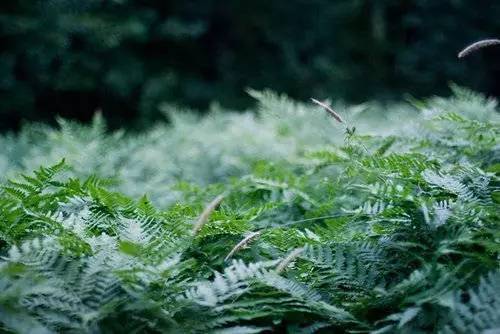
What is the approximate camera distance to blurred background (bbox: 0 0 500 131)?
555 centimetres

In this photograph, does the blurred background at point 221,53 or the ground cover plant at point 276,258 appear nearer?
the ground cover plant at point 276,258

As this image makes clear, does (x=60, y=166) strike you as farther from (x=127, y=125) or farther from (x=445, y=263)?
(x=127, y=125)

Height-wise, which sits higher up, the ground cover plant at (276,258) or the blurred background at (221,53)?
the blurred background at (221,53)

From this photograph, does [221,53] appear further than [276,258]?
Yes

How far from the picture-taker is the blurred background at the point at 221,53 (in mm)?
5555

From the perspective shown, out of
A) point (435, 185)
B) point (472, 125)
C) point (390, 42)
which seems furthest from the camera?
point (390, 42)

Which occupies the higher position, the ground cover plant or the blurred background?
the blurred background

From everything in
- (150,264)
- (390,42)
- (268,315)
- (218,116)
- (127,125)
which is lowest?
(268,315)

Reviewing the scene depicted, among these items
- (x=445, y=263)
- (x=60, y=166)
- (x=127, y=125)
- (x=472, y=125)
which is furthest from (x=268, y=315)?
(x=127, y=125)

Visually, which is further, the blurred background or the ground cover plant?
the blurred background

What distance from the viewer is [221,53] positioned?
741 cm

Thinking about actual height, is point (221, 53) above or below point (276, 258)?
above

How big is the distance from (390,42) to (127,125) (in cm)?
414

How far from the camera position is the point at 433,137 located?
2.33 meters
